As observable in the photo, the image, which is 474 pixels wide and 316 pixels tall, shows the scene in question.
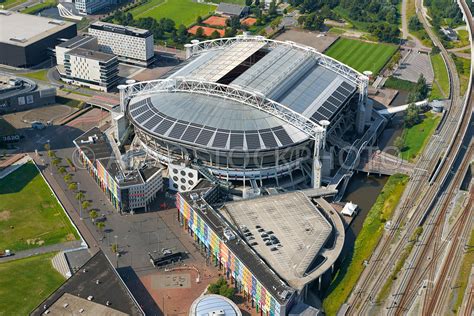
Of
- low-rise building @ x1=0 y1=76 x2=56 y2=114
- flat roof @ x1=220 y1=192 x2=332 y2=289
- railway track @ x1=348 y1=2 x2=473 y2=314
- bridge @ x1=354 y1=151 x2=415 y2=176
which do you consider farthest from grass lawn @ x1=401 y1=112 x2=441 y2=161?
low-rise building @ x1=0 y1=76 x2=56 y2=114

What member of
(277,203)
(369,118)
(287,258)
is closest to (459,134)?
(369,118)

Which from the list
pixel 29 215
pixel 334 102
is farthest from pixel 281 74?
pixel 29 215

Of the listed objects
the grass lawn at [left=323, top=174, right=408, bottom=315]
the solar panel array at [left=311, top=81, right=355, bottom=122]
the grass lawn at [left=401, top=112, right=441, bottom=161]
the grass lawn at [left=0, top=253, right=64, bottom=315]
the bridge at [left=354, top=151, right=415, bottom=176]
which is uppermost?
the solar panel array at [left=311, top=81, right=355, bottom=122]

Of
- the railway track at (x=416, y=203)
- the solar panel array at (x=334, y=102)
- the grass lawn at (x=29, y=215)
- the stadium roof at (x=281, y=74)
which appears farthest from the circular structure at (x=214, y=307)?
the solar panel array at (x=334, y=102)

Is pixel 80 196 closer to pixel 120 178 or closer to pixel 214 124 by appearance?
pixel 120 178

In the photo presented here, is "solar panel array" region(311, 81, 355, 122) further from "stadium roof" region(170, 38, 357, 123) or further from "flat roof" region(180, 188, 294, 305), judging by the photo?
"flat roof" region(180, 188, 294, 305)

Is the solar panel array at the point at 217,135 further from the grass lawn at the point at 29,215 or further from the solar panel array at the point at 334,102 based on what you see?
the grass lawn at the point at 29,215
